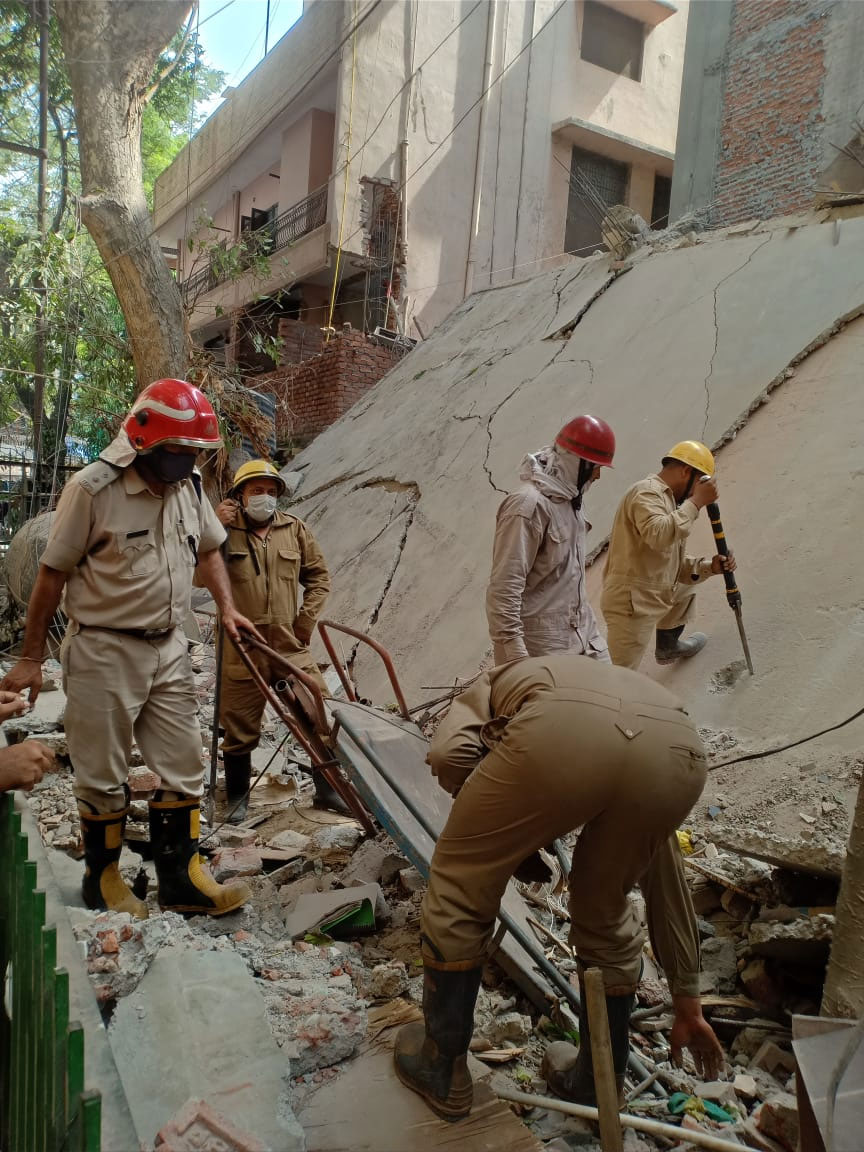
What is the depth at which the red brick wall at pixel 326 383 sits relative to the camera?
35.7 feet

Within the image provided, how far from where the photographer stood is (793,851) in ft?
8.71

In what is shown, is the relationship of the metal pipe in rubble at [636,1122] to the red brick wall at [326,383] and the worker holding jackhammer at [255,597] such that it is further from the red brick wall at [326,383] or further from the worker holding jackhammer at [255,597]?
the red brick wall at [326,383]

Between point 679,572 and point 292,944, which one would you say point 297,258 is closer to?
point 679,572

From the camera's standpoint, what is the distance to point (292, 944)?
8.84ft

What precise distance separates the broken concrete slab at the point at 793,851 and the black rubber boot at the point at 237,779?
2.45 meters

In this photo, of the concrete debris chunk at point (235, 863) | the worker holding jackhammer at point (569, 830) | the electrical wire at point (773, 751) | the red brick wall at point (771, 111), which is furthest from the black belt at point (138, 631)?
the red brick wall at point (771, 111)

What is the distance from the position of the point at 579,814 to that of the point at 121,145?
755 centimetres

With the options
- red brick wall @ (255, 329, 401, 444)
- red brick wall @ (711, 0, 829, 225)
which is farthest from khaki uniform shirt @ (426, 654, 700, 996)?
red brick wall @ (711, 0, 829, 225)

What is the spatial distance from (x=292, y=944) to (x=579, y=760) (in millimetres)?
1480

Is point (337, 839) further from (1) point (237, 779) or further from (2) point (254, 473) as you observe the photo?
(2) point (254, 473)

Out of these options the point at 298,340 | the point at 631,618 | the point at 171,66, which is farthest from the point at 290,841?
the point at 298,340

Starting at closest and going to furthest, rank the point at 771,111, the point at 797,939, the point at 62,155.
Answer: the point at 797,939 → the point at 771,111 → the point at 62,155

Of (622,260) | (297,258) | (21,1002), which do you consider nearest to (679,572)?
(21,1002)

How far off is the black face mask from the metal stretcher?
680 mm
